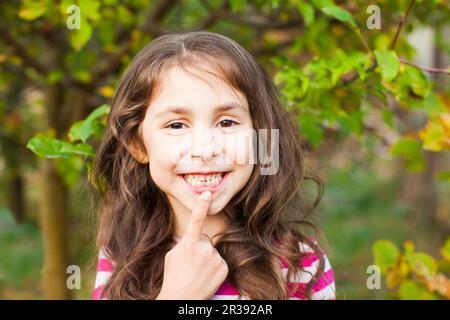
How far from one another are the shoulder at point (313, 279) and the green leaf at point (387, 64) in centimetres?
52

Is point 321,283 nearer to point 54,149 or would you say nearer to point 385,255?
point 385,255

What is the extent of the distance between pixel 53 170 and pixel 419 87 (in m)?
2.09

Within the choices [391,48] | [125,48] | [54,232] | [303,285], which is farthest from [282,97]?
[54,232]

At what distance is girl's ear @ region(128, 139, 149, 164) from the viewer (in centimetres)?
159

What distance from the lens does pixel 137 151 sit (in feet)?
5.25

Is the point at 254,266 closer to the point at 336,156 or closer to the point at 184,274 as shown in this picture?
the point at 184,274

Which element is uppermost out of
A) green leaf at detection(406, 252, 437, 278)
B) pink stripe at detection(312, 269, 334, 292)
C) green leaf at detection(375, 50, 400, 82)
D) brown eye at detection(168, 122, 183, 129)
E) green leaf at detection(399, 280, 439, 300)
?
green leaf at detection(375, 50, 400, 82)

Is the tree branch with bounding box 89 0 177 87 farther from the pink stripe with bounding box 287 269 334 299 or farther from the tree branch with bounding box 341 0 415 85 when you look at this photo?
the pink stripe with bounding box 287 269 334 299

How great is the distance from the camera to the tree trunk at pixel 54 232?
3.17 metres

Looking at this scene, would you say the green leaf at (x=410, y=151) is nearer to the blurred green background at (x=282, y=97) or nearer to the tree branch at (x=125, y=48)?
the blurred green background at (x=282, y=97)

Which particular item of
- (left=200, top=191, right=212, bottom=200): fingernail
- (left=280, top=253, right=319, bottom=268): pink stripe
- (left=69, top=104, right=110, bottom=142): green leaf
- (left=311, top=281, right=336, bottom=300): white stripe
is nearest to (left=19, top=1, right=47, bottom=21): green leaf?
(left=69, top=104, right=110, bottom=142): green leaf

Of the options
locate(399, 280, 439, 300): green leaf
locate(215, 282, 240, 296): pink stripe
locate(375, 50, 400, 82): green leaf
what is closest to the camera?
locate(215, 282, 240, 296): pink stripe

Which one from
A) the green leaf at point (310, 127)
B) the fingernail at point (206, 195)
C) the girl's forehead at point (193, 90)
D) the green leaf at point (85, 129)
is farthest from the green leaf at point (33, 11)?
the fingernail at point (206, 195)
